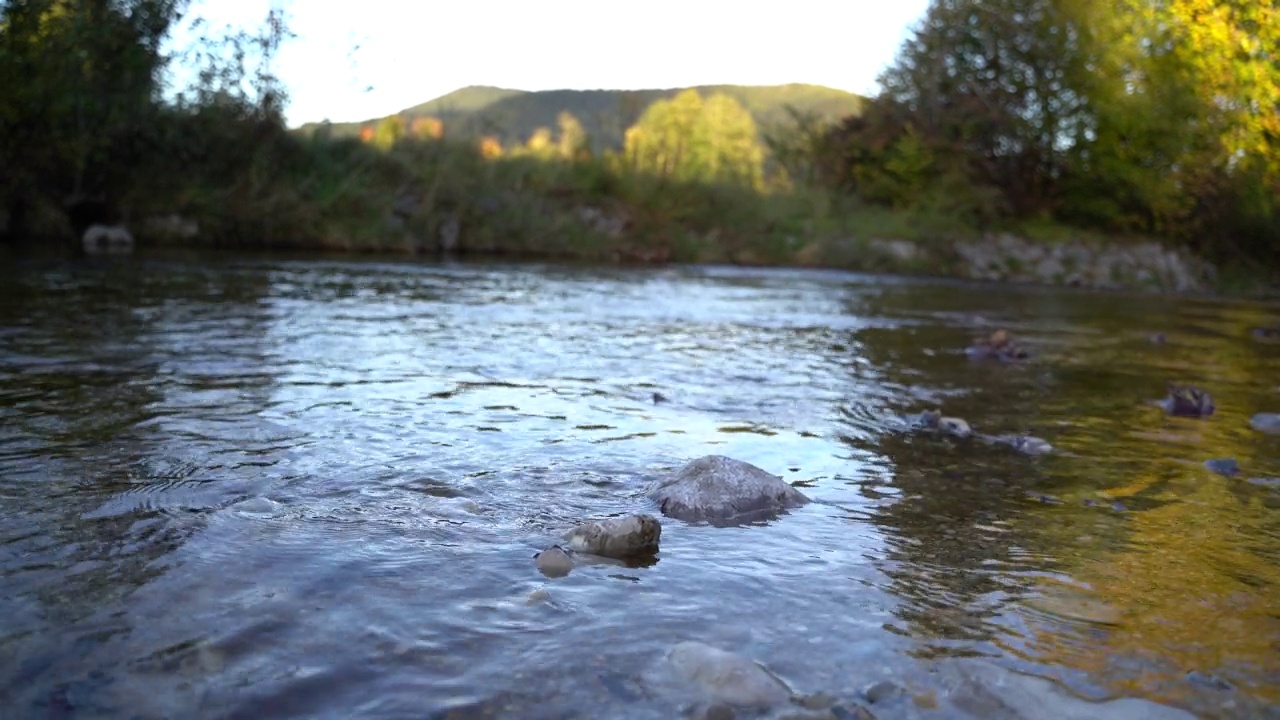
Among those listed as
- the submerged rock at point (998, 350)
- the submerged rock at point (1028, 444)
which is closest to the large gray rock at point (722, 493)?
the submerged rock at point (1028, 444)

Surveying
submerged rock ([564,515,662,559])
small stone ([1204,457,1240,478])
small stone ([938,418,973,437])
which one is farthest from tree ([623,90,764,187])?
submerged rock ([564,515,662,559])

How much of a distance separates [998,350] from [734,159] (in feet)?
91.8

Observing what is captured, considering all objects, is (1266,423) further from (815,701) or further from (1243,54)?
(1243,54)

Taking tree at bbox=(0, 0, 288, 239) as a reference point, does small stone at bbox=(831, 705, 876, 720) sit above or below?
below

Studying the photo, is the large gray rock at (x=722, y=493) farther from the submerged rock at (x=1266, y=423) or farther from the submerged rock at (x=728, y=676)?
the submerged rock at (x=1266, y=423)

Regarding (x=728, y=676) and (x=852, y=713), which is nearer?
(x=852, y=713)

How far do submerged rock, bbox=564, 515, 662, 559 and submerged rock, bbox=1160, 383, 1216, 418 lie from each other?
207 inches

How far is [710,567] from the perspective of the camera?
11.4 ft

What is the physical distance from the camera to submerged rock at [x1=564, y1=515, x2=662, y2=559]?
3547 millimetres

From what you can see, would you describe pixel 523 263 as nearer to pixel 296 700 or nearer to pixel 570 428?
pixel 570 428

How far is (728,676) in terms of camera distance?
8.33 ft

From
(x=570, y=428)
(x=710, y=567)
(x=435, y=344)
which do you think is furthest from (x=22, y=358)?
(x=710, y=567)

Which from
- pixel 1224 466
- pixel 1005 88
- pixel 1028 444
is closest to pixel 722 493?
pixel 1028 444

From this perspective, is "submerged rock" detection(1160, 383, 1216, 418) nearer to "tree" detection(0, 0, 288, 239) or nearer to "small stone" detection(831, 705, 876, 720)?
"small stone" detection(831, 705, 876, 720)
